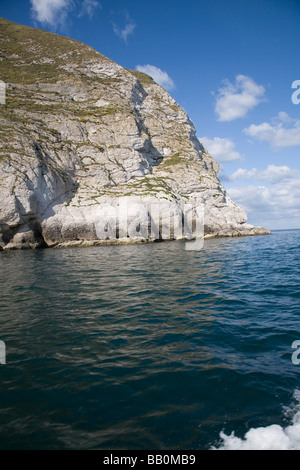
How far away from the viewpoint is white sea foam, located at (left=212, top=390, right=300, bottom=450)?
143 inches

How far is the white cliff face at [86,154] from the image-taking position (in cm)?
4009

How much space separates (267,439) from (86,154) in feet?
181

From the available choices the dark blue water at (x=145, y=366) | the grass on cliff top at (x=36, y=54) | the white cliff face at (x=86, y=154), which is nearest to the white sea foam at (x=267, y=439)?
the dark blue water at (x=145, y=366)

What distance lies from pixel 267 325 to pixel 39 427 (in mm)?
6620

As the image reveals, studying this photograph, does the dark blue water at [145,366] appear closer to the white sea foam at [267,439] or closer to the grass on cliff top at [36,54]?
the white sea foam at [267,439]

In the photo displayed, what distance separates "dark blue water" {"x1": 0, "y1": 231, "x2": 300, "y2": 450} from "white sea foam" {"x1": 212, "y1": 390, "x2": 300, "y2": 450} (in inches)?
3.5

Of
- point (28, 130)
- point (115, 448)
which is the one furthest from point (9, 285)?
point (28, 130)

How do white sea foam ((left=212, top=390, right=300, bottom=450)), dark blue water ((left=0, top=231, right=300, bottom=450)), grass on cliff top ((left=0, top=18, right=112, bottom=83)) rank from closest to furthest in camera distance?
1. white sea foam ((left=212, top=390, right=300, bottom=450))
2. dark blue water ((left=0, top=231, right=300, bottom=450))
3. grass on cliff top ((left=0, top=18, right=112, bottom=83))

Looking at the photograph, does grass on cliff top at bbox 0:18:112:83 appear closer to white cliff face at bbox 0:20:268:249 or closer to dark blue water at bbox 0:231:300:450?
white cliff face at bbox 0:20:268:249

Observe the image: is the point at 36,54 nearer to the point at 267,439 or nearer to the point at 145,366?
the point at 145,366

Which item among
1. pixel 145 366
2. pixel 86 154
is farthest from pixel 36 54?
pixel 145 366

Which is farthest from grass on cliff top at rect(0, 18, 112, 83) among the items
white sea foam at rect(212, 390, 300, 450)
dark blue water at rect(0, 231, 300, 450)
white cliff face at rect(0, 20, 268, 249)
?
white sea foam at rect(212, 390, 300, 450)

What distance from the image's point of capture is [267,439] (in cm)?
371
